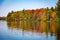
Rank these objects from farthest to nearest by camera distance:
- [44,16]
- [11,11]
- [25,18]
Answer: [25,18]
[44,16]
[11,11]

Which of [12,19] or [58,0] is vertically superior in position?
[58,0]

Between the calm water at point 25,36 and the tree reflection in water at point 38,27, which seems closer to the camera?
the calm water at point 25,36

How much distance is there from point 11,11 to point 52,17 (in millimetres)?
5310

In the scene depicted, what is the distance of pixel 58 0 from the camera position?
2725 cm

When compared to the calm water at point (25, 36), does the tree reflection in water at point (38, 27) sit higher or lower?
higher

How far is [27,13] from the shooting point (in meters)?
29.6

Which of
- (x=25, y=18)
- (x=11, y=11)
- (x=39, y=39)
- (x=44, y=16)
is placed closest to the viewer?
(x=39, y=39)

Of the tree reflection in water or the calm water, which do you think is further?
the tree reflection in water

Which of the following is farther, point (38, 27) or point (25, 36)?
point (38, 27)

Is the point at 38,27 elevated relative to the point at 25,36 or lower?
elevated

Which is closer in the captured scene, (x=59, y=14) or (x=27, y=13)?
(x=59, y=14)

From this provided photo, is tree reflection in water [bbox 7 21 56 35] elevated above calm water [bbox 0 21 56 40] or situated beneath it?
elevated above

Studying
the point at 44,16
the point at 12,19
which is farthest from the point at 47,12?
the point at 12,19

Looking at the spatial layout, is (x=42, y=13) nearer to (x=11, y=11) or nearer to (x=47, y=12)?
(x=47, y=12)
